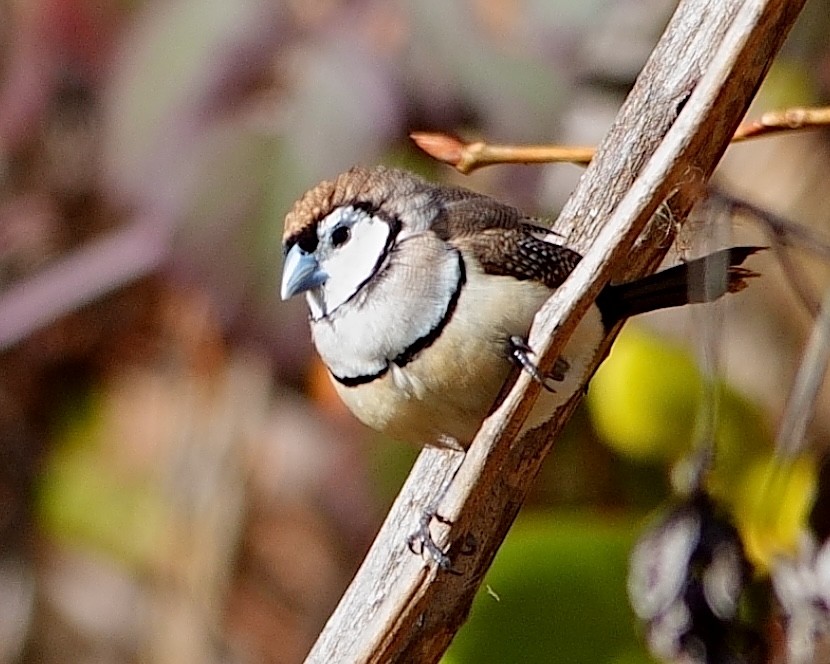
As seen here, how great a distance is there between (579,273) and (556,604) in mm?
489

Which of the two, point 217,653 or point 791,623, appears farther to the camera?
point 217,653

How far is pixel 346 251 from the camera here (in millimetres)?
754

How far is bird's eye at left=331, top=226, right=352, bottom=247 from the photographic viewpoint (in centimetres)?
76

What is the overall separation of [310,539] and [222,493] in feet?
0.84

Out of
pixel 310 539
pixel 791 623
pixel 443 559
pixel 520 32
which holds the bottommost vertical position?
pixel 443 559

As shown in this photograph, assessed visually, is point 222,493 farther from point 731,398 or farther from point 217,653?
point 731,398

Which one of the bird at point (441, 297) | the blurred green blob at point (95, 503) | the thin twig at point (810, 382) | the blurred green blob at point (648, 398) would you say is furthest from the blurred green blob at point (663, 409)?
the blurred green blob at point (95, 503)

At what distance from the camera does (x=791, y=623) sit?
804 mm

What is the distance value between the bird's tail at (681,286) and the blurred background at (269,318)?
36 millimetres

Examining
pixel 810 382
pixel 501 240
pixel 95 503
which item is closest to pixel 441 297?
pixel 501 240

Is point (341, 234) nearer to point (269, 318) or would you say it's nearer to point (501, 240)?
point (501, 240)

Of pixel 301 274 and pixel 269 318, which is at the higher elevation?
pixel 269 318

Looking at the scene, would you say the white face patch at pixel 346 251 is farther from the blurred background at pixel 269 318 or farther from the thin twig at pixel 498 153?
the blurred background at pixel 269 318

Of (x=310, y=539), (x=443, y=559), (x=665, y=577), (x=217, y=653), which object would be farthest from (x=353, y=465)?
(x=443, y=559)
